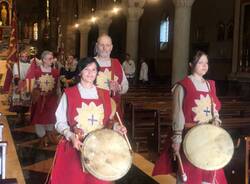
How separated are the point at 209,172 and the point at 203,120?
0.53m

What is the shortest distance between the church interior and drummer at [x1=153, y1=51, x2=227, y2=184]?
1.76 ft

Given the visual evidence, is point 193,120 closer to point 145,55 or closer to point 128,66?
point 128,66

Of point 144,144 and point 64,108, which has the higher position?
point 64,108

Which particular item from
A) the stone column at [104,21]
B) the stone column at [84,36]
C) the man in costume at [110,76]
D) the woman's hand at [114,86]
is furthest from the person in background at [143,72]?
the woman's hand at [114,86]

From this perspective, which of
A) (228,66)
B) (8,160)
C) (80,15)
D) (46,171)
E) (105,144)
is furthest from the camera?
(80,15)

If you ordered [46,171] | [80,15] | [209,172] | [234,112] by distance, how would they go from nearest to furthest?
[209,172] < [46,171] < [234,112] < [80,15]

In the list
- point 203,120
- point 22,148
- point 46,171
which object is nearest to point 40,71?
point 22,148

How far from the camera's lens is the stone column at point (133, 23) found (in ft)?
67.1

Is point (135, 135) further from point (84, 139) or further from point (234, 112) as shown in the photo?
point (84, 139)

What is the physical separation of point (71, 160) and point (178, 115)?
122cm

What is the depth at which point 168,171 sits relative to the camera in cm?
496

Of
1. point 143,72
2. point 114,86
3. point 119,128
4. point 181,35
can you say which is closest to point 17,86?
point 114,86

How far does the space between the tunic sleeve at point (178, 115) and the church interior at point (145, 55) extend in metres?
0.61

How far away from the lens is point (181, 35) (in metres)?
14.6
